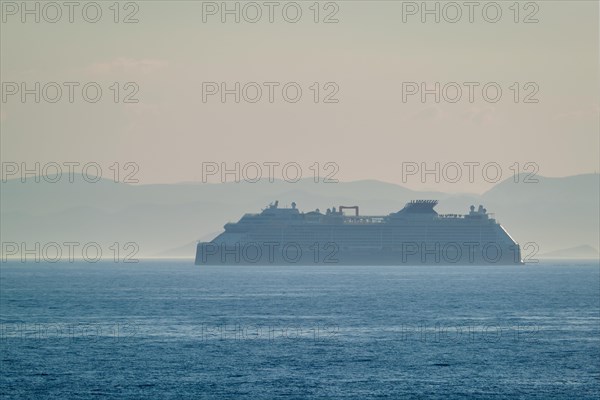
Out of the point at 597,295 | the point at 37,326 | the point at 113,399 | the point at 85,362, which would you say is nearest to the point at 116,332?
the point at 37,326

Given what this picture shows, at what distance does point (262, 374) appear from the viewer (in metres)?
50.3

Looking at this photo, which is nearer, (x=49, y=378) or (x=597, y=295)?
(x=49, y=378)

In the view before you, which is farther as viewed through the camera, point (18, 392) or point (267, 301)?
point (267, 301)

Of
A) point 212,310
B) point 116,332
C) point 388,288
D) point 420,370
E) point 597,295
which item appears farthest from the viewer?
point 388,288

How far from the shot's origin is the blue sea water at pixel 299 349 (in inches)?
1838

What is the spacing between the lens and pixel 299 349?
194 ft

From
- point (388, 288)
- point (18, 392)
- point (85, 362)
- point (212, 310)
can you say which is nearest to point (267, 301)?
point (212, 310)

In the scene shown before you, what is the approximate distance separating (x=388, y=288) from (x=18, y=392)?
85.5 metres

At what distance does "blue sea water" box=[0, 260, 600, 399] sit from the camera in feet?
153

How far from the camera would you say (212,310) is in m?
88.6

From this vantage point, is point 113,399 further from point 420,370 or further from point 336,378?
point 420,370

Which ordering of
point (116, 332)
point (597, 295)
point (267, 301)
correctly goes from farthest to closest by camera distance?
point (597, 295)
point (267, 301)
point (116, 332)

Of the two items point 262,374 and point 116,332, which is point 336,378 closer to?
point 262,374

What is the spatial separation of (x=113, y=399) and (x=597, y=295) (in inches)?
3200
